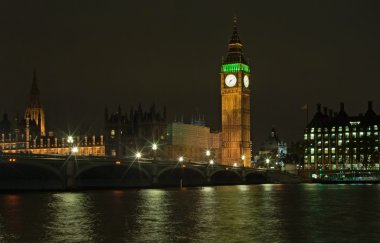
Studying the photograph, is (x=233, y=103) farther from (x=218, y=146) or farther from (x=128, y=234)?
(x=128, y=234)

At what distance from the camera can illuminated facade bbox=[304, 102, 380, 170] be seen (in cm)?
17025

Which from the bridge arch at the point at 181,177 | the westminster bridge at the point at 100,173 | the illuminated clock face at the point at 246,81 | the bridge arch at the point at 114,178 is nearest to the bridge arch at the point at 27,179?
the westminster bridge at the point at 100,173

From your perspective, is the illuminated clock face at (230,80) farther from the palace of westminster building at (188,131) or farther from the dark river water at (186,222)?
the dark river water at (186,222)

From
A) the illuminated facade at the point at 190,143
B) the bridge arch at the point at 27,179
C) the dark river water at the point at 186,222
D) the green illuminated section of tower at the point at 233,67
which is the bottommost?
the dark river water at the point at 186,222

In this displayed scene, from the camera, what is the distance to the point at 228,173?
135375mm

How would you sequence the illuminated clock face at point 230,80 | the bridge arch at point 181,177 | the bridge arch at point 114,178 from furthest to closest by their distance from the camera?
1. the illuminated clock face at point 230,80
2. the bridge arch at point 181,177
3. the bridge arch at point 114,178

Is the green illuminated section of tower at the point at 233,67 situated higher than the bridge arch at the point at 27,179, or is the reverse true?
the green illuminated section of tower at the point at 233,67

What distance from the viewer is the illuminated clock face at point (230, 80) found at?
544 feet

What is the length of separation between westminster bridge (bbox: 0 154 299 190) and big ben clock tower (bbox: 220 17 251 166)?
1818cm

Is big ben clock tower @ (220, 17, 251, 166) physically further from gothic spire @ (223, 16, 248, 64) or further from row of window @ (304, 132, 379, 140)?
row of window @ (304, 132, 379, 140)

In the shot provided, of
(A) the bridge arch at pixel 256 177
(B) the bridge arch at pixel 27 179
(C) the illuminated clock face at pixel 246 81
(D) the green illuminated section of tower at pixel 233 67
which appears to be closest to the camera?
(B) the bridge arch at pixel 27 179

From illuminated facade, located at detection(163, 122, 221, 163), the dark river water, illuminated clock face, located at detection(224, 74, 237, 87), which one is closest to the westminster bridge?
the dark river water

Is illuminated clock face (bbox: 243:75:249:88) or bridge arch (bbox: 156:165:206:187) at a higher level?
illuminated clock face (bbox: 243:75:249:88)

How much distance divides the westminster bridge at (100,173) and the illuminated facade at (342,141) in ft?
103
